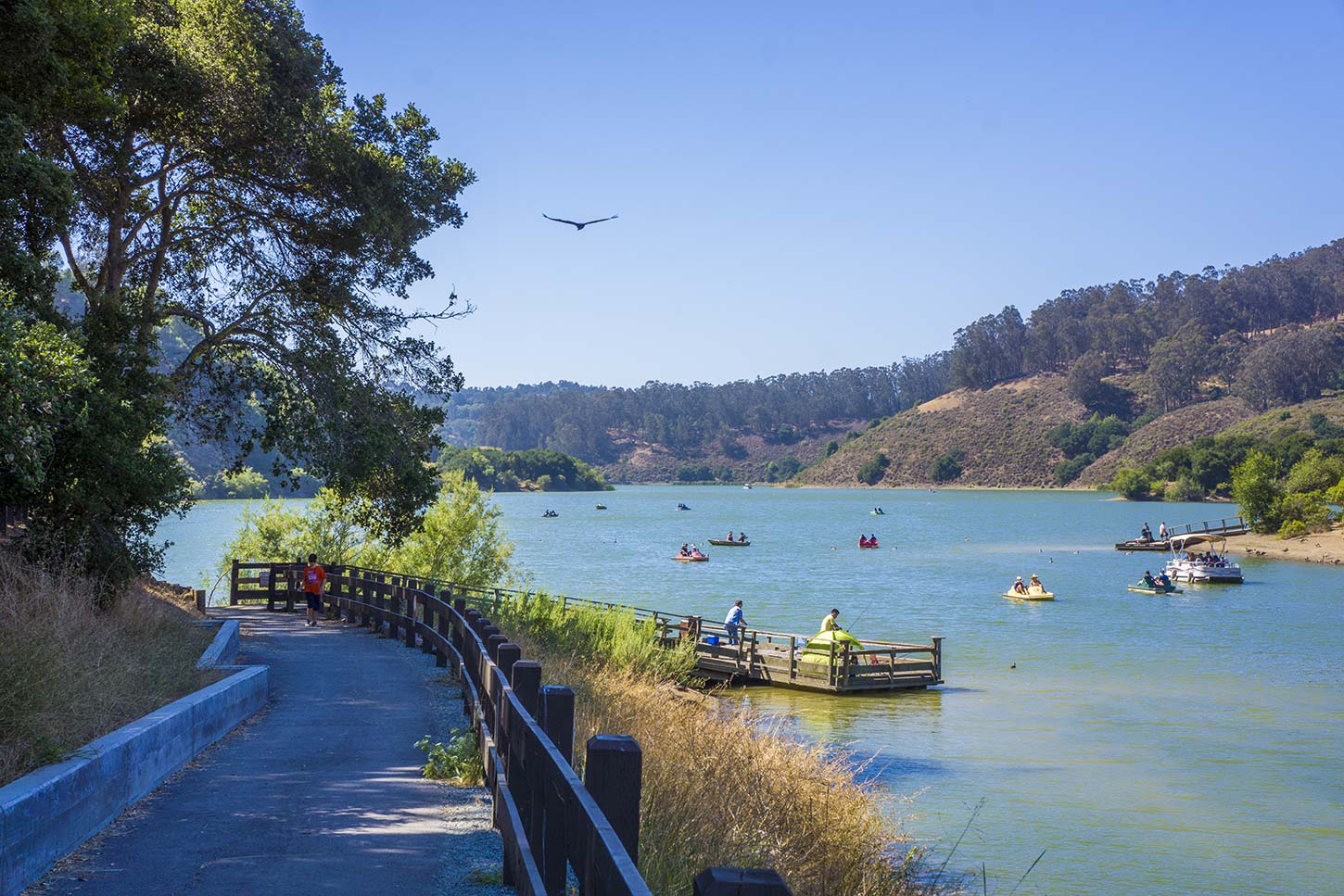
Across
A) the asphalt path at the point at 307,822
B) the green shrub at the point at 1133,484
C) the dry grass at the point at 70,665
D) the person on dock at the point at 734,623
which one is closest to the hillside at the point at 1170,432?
the green shrub at the point at 1133,484

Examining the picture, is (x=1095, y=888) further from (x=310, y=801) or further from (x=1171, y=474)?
(x=1171, y=474)

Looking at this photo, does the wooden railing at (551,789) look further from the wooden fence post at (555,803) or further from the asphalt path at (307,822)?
the asphalt path at (307,822)

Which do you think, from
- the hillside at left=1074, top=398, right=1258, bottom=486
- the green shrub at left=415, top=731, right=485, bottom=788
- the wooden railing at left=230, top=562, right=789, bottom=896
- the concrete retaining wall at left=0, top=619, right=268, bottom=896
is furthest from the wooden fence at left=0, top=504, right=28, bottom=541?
the hillside at left=1074, top=398, right=1258, bottom=486

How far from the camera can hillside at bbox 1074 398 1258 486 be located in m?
185

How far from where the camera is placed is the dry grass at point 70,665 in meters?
8.39

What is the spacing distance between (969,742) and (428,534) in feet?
73.7

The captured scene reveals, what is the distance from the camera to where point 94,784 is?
8398 millimetres

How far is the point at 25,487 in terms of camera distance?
602 inches

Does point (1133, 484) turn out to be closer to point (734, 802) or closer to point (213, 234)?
point (213, 234)

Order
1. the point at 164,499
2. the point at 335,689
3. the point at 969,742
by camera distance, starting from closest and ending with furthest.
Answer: the point at 335,689
the point at 164,499
the point at 969,742

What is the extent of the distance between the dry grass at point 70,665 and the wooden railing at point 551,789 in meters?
3.02

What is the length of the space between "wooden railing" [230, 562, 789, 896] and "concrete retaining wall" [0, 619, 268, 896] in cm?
265

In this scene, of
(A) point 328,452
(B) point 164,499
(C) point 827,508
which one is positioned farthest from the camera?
(C) point 827,508

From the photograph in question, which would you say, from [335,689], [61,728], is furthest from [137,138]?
[61,728]
